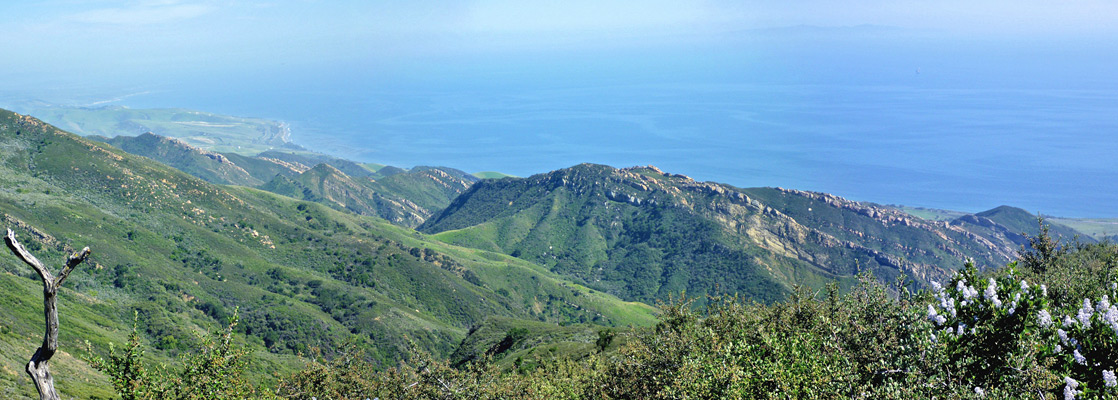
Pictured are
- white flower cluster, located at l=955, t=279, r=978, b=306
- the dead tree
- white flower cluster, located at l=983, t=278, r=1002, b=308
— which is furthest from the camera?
white flower cluster, located at l=955, t=279, r=978, b=306

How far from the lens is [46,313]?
1005 centimetres

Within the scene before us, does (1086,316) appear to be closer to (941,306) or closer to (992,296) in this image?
(992,296)

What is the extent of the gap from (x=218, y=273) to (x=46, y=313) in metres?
127

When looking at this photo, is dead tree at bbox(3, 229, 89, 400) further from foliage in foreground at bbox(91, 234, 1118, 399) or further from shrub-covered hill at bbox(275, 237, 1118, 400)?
shrub-covered hill at bbox(275, 237, 1118, 400)

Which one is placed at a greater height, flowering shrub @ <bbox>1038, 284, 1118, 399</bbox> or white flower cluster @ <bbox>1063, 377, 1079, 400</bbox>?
flowering shrub @ <bbox>1038, 284, 1118, 399</bbox>

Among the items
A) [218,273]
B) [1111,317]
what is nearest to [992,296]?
[1111,317]


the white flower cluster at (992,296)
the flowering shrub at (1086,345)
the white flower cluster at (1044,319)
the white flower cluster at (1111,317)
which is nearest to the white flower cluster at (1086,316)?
the flowering shrub at (1086,345)

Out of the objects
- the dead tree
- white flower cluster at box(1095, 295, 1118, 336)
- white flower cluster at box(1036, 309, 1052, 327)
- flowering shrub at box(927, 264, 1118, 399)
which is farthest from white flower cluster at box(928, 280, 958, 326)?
the dead tree

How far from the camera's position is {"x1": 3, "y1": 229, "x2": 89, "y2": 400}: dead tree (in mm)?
9164

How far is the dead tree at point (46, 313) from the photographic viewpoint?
916cm

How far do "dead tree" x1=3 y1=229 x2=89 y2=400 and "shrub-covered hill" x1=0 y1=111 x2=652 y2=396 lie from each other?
5395 centimetres

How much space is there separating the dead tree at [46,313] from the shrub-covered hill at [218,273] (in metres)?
53.9

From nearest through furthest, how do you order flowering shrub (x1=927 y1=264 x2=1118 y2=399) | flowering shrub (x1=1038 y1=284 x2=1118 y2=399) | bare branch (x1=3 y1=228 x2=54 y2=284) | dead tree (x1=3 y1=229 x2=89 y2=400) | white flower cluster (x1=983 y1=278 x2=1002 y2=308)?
1. bare branch (x1=3 y1=228 x2=54 y2=284)
2. dead tree (x1=3 y1=229 x2=89 y2=400)
3. flowering shrub (x1=927 y1=264 x2=1118 y2=399)
4. flowering shrub (x1=1038 y1=284 x2=1118 y2=399)
5. white flower cluster (x1=983 y1=278 x2=1002 y2=308)

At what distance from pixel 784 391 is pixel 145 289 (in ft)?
379
